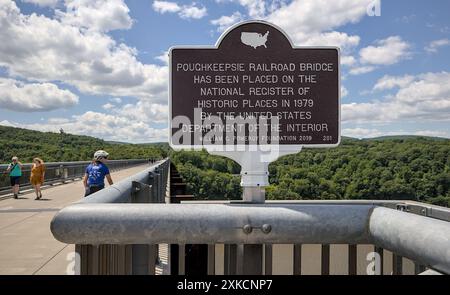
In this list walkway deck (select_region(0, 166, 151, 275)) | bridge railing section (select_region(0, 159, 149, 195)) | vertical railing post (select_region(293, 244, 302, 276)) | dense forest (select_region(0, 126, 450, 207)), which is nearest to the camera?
vertical railing post (select_region(293, 244, 302, 276))

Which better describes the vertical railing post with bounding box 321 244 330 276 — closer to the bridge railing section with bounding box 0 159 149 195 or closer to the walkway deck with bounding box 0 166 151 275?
the walkway deck with bounding box 0 166 151 275

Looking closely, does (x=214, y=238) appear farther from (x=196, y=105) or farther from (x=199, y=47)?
(x=199, y=47)

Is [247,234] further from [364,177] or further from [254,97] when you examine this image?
[364,177]

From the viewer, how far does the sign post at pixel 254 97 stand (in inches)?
147

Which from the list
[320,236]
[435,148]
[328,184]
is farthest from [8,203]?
[435,148]

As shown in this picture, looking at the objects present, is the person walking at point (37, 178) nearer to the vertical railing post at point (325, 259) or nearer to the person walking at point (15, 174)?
the person walking at point (15, 174)

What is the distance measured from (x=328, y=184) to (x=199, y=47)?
39542 millimetres

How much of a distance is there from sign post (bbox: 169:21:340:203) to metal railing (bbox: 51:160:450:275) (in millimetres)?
962

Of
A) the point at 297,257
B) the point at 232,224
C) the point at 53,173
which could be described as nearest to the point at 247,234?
the point at 232,224

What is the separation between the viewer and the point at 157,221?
8.07ft

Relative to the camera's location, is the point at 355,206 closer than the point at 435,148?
Yes

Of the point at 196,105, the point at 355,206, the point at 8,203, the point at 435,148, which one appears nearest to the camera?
the point at 355,206

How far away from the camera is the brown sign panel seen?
374cm

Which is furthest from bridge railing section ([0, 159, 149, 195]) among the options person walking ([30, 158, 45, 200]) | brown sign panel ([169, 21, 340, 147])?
brown sign panel ([169, 21, 340, 147])
